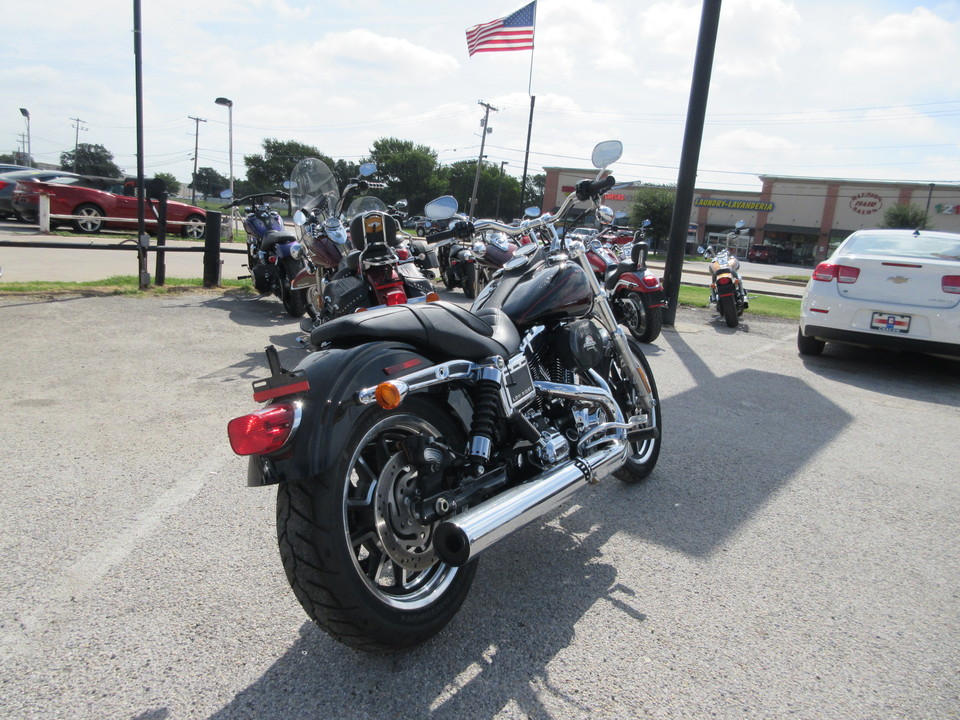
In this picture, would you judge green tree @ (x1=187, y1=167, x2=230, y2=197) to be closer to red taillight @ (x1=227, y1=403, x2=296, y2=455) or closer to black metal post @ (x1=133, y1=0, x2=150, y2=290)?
black metal post @ (x1=133, y1=0, x2=150, y2=290)

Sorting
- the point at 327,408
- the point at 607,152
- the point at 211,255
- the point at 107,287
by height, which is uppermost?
the point at 607,152

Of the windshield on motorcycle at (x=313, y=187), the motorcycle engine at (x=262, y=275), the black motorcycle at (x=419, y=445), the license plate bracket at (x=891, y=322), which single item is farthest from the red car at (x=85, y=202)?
the black motorcycle at (x=419, y=445)

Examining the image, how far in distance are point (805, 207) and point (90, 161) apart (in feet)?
260

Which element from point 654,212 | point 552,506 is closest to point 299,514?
point 552,506

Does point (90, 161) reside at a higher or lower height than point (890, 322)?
higher

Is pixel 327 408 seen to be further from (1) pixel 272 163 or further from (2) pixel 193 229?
(1) pixel 272 163

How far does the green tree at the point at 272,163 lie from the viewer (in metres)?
85.5

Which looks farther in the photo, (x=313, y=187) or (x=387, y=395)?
(x=313, y=187)

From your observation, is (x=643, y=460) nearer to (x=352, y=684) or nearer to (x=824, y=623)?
(x=824, y=623)

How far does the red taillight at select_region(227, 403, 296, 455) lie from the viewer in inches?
68.7

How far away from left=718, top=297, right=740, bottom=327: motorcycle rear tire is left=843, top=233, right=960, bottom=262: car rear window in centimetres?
194

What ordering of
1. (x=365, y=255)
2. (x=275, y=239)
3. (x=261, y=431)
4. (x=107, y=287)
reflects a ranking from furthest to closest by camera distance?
(x=275, y=239)
(x=107, y=287)
(x=365, y=255)
(x=261, y=431)

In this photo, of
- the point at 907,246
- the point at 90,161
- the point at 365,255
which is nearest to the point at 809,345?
the point at 907,246

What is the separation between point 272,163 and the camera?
285ft
